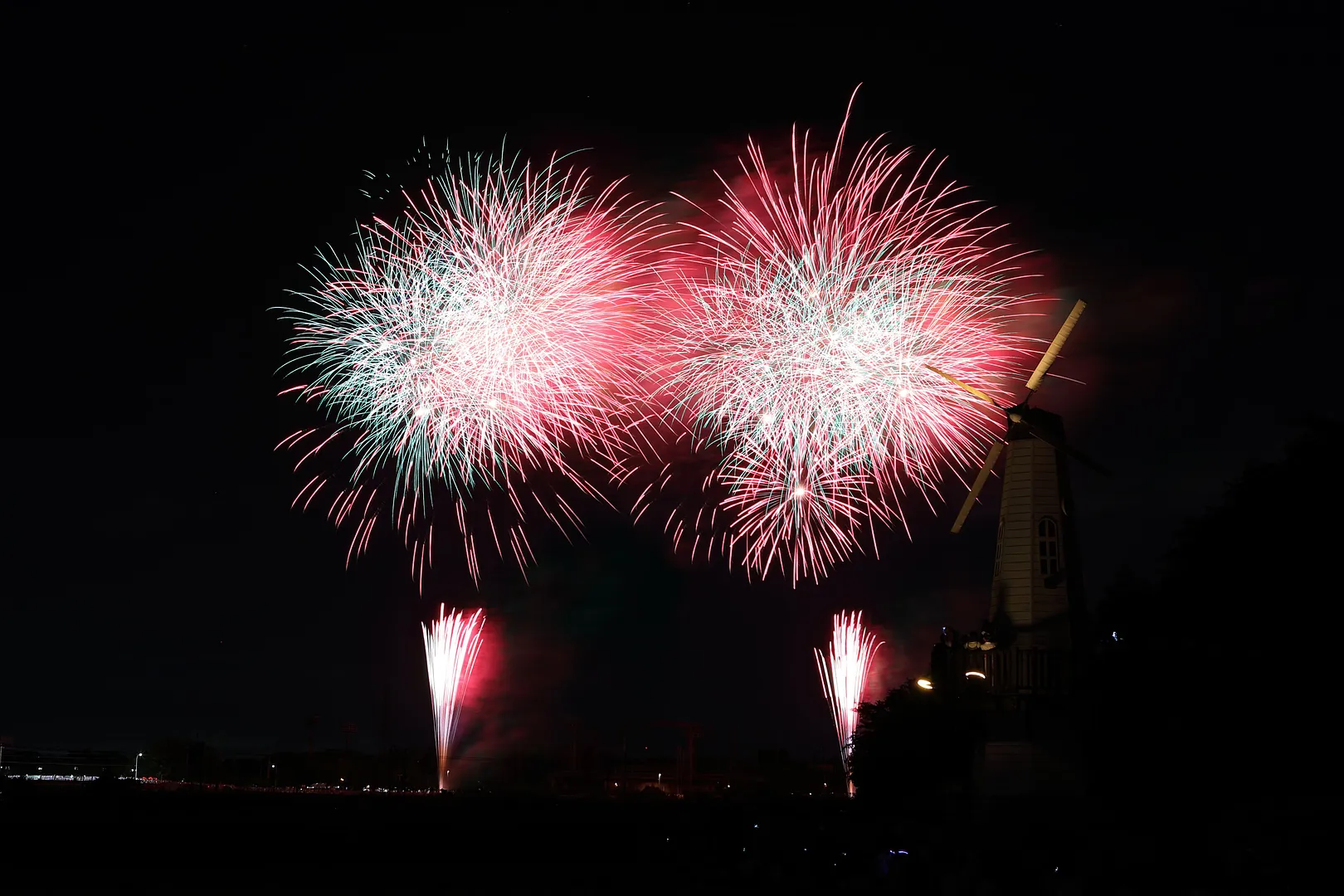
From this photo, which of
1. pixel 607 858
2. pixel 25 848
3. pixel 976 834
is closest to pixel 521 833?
pixel 607 858

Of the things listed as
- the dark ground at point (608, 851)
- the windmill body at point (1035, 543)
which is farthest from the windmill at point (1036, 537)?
the dark ground at point (608, 851)

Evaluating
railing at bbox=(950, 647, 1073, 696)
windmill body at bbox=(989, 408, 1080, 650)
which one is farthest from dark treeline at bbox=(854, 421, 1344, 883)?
windmill body at bbox=(989, 408, 1080, 650)

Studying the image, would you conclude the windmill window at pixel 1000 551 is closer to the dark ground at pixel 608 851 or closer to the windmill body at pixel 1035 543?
the windmill body at pixel 1035 543

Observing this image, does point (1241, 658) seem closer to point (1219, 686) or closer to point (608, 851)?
point (1219, 686)

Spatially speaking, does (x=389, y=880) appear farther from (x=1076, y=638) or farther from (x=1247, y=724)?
(x=1076, y=638)

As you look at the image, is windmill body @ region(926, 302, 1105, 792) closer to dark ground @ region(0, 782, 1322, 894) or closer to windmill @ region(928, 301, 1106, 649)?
windmill @ region(928, 301, 1106, 649)

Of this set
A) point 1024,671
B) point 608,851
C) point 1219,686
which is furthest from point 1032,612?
point 608,851
